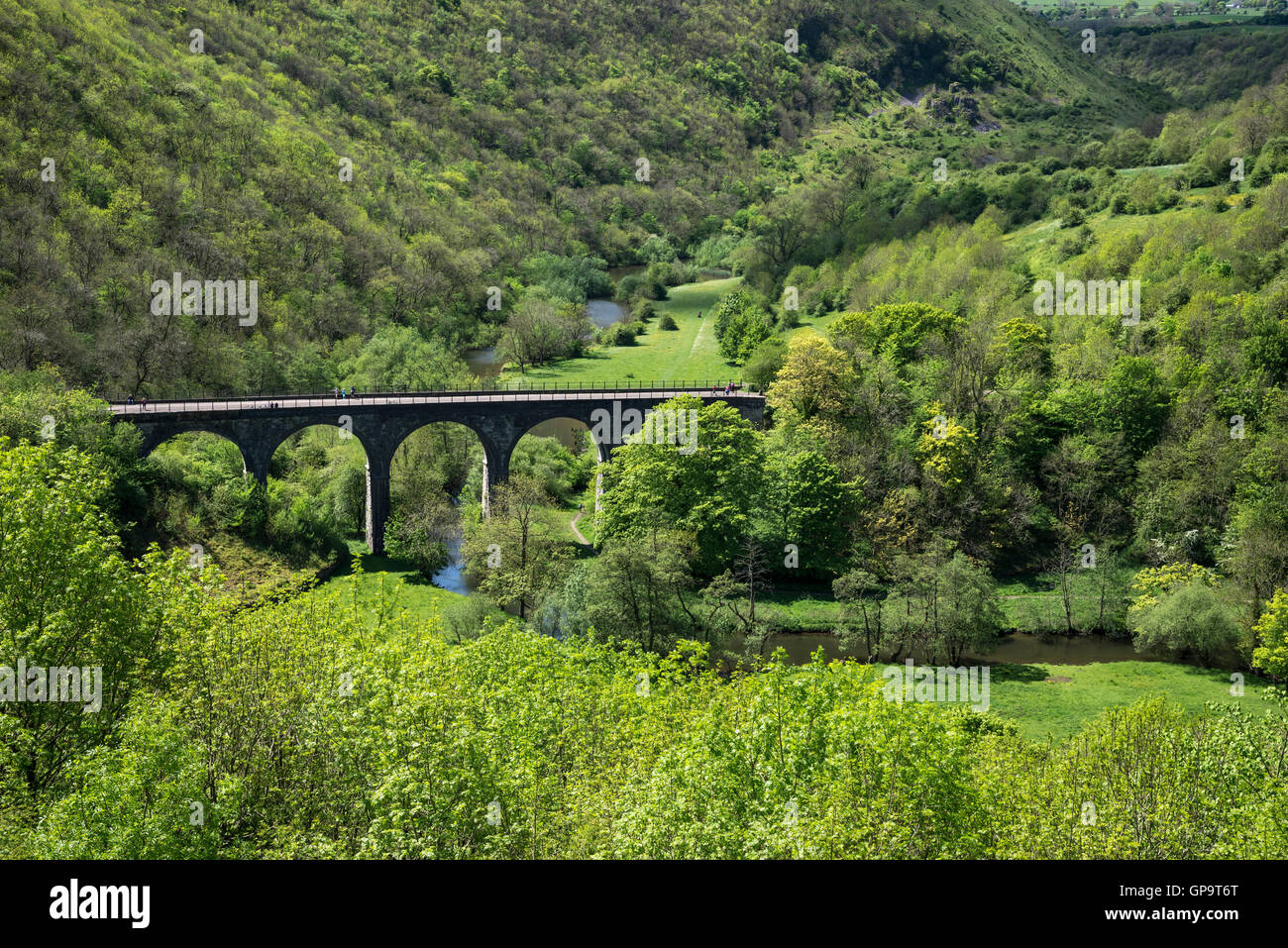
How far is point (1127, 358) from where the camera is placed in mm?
68562

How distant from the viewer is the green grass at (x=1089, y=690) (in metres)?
46.8

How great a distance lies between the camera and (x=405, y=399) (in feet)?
233

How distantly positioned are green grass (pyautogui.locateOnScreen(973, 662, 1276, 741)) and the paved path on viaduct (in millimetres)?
28209

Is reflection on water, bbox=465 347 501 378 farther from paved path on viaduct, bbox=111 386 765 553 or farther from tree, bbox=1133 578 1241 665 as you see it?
tree, bbox=1133 578 1241 665

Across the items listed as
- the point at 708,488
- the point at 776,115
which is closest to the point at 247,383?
the point at 708,488

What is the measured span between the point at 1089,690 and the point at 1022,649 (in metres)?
6.04

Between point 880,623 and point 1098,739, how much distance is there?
22.4 metres

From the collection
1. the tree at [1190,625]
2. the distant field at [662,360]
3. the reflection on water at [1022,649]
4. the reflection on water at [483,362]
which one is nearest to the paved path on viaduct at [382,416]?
the distant field at [662,360]

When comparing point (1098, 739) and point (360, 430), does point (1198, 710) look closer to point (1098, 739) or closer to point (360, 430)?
point (1098, 739)

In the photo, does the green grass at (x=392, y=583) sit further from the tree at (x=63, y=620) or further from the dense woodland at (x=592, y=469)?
the tree at (x=63, y=620)

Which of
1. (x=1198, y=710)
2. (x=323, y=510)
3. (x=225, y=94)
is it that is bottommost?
(x=1198, y=710)

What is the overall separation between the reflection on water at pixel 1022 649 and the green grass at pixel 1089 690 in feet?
3.56

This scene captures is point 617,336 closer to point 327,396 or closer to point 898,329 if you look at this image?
point 898,329

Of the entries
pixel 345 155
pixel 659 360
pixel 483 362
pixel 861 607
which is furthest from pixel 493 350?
pixel 861 607
